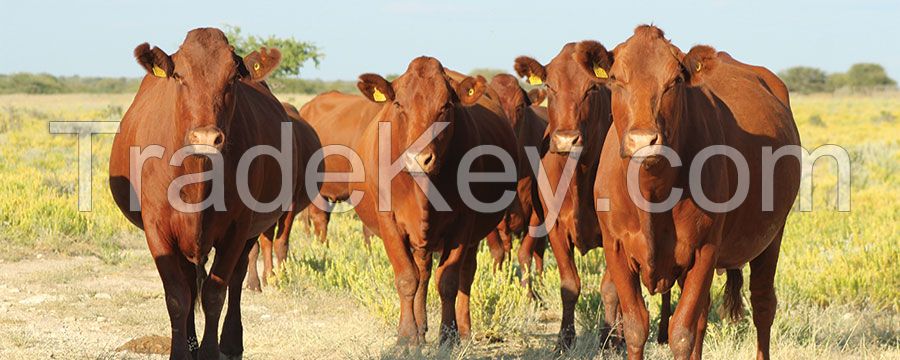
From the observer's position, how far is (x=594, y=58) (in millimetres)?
5812

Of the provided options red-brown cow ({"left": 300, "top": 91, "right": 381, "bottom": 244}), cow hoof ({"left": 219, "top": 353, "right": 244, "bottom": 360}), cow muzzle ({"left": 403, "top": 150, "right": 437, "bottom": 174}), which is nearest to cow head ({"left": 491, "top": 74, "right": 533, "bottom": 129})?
cow muzzle ({"left": 403, "top": 150, "right": 437, "bottom": 174})

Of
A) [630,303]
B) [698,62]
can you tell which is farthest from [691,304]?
[698,62]

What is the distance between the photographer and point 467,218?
7.62 m

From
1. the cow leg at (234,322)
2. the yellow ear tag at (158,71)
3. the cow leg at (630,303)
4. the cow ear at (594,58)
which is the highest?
the cow ear at (594,58)

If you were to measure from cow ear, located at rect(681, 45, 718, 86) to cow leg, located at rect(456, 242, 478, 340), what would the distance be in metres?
2.83

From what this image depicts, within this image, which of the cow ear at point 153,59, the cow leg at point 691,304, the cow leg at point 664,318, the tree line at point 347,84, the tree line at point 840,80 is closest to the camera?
the cow leg at point 691,304

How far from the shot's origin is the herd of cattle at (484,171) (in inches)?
219

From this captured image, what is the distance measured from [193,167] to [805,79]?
298ft

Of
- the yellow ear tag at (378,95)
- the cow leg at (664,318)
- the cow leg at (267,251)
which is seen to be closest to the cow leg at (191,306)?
the yellow ear tag at (378,95)

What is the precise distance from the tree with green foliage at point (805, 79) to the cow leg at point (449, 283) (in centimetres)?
8599

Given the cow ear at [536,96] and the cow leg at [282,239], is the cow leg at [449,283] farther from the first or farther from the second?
the cow leg at [282,239]

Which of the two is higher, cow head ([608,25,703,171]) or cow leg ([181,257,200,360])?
cow head ([608,25,703,171])

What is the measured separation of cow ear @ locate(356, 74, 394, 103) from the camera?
725cm

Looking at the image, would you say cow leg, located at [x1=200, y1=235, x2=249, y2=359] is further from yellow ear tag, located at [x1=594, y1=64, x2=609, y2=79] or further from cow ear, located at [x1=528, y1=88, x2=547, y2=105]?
cow ear, located at [x1=528, y1=88, x2=547, y2=105]
